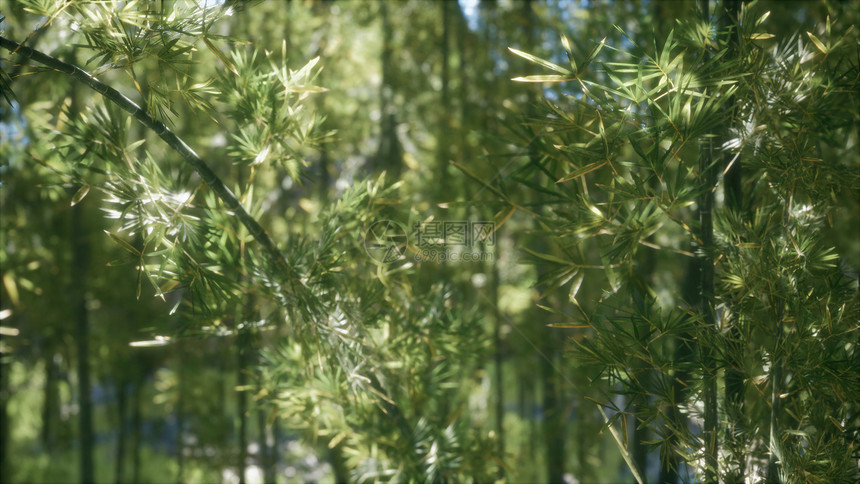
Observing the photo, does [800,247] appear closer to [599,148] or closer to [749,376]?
[749,376]

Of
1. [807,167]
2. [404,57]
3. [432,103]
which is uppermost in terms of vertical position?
[404,57]

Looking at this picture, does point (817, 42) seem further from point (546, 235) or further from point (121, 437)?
point (121, 437)

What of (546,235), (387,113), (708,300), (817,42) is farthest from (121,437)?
(817,42)

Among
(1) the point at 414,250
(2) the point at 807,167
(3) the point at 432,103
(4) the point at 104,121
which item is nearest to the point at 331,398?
(1) the point at 414,250

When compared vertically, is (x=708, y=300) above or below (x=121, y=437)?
above

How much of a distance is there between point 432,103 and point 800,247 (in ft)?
10.1

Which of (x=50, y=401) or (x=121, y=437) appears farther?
(x=50, y=401)

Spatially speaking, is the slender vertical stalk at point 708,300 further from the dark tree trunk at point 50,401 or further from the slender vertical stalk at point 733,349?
the dark tree trunk at point 50,401

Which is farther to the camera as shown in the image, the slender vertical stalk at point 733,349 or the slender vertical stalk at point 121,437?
the slender vertical stalk at point 121,437

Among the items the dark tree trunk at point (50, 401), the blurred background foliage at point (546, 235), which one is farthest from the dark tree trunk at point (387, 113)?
the dark tree trunk at point (50, 401)

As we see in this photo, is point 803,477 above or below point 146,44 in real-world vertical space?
below

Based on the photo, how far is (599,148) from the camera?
1.11m

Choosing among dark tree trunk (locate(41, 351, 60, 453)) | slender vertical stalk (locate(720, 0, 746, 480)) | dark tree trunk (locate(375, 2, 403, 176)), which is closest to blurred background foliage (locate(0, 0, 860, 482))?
slender vertical stalk (locate(720, 0, 746, 480))

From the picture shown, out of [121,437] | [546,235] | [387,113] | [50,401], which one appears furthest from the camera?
[50,401]
